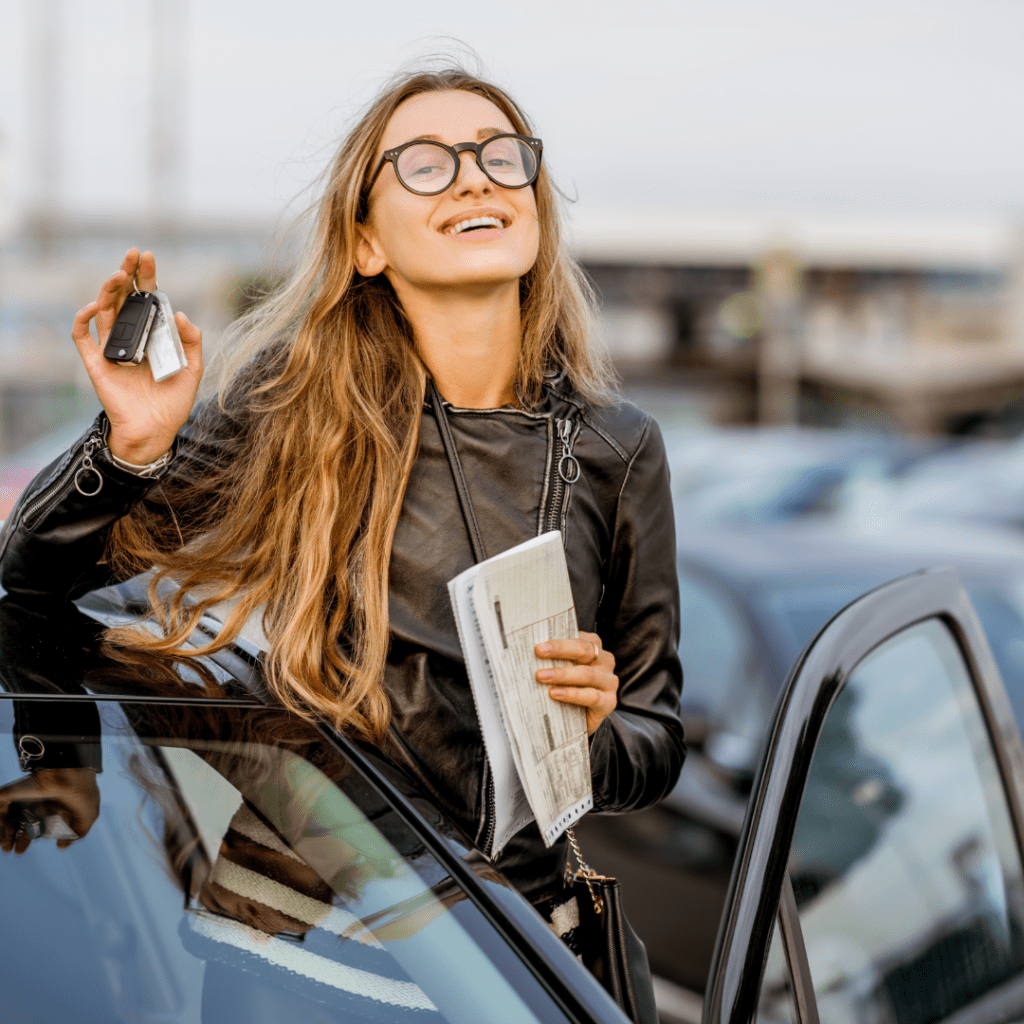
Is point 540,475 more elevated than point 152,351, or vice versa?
point 152,351

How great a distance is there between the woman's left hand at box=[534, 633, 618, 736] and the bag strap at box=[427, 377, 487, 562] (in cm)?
19

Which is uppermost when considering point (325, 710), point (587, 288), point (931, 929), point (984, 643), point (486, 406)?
point (587, 288)

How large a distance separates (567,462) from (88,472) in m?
0.62

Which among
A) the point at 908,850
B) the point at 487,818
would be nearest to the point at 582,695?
the point at 487,818

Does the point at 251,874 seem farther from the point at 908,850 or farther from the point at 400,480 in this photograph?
the point at 908,850

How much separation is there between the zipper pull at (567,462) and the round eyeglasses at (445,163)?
351 mm

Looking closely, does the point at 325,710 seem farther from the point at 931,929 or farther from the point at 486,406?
the point at 931,929

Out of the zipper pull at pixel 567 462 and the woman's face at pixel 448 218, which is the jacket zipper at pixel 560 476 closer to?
the zipper pull at pixel 567 462

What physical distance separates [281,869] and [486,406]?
0.70 metres

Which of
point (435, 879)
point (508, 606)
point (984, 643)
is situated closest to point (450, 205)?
point (508, 606)

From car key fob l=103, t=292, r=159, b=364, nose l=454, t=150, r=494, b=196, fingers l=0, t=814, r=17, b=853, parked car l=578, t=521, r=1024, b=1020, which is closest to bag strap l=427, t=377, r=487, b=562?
nose l=454, t=150, r=494, b=196

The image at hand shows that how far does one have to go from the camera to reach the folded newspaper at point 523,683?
49.3 inches

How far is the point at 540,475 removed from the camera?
A: 1.57 meters

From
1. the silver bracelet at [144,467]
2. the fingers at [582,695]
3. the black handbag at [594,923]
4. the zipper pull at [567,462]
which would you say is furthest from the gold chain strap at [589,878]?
the silver bracelet at [144,467]
